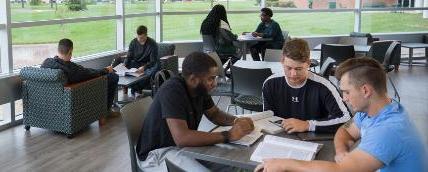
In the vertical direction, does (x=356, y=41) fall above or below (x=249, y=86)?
above

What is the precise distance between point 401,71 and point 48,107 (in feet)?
22.7

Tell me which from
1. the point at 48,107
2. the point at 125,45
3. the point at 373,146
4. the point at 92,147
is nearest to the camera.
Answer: the point at 373,146

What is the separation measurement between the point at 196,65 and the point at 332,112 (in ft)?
2.80

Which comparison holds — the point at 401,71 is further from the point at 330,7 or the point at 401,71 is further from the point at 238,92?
the point at 238,92

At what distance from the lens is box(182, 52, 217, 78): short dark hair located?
96.3 inches

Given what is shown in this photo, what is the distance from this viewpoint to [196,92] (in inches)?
99.9

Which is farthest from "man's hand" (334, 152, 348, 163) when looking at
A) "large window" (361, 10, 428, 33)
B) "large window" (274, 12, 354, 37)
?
"large window" (361, 10, 428, 33)

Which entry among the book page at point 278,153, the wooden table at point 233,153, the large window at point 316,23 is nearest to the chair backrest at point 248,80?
the wooden table at point 233,153

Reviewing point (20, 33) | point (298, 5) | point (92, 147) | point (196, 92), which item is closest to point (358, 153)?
point (196, 92)

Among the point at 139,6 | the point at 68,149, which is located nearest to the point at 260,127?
the point at 68,149

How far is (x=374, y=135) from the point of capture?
1.64 meters

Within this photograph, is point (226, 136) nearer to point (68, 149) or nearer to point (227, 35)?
point (68, 149)

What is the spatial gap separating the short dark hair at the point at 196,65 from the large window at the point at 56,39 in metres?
3.61

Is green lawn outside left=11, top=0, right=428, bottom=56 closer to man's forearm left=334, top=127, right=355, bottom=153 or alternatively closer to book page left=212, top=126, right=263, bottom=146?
book page left=212, top=126, right=263, bottom=146
